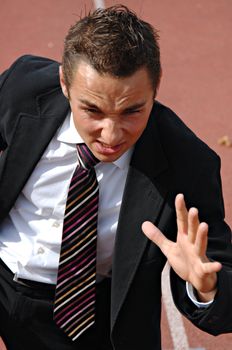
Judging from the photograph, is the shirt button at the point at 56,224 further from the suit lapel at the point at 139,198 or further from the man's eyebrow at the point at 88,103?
the man's eyebrow at the point at 88,103

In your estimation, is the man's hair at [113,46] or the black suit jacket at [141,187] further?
the black suit jacket at [141,187]

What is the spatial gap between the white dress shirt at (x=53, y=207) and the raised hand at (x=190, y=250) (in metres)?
0.33

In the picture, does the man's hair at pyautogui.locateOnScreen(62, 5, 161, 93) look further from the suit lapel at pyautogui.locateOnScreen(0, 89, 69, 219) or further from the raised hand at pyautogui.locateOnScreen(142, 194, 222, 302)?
the raised hand at pyautogui.locateOnScreen(142, 194, 222, 302)

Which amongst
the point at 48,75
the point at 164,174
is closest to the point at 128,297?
the point at 164,174

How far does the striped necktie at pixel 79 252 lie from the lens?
324cm

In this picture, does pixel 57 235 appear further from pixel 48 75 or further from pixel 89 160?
pixel 48 75

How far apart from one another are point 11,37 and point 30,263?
18.0ft

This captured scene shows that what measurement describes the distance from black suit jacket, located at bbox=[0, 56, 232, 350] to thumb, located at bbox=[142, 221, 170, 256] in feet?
0.49

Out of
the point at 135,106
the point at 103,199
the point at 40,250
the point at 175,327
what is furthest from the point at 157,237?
the point at 175,327

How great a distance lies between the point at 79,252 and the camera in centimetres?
333

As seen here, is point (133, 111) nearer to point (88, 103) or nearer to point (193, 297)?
point (88, 103)

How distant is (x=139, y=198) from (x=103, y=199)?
0.19 meters

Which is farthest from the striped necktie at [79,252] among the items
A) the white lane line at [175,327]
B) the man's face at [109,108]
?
the white lane line at [175,327]

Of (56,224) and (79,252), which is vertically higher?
(56,224)
